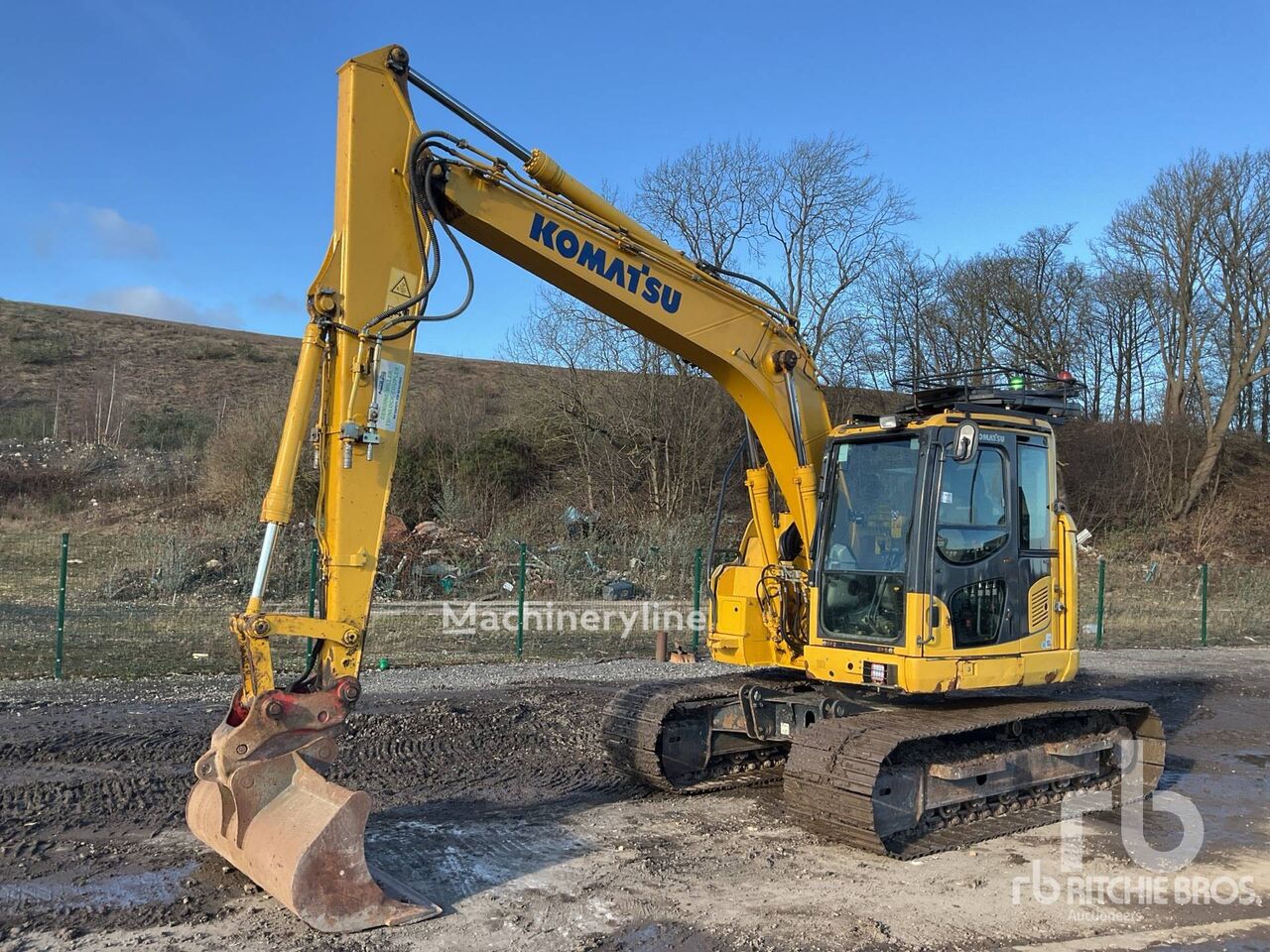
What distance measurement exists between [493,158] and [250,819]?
3.67 metres

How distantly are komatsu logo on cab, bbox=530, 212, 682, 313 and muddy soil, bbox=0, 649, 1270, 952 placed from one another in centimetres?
337

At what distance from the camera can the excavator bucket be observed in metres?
4.66

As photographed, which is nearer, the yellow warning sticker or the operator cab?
the yellow warning sticker

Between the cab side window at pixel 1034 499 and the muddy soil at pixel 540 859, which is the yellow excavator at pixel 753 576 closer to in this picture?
the cab side window at pixel 1034 499

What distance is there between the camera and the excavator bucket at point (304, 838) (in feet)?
15.3

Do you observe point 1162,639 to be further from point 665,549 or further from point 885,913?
point 885,913

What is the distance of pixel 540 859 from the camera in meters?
5.80

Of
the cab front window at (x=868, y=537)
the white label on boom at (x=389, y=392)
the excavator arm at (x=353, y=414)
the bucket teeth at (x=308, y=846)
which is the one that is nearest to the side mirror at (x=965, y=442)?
the cab front window at (x=868, y=537)

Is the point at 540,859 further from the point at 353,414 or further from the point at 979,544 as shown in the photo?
the point at 979,544

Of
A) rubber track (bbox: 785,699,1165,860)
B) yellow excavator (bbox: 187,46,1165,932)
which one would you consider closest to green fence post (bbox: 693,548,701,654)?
yellow excavator (bbox: 187,46,1165,932)

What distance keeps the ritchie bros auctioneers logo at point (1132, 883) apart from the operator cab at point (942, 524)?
4.46 ft

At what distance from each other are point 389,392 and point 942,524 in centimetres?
348

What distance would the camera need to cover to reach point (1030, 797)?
283 inches

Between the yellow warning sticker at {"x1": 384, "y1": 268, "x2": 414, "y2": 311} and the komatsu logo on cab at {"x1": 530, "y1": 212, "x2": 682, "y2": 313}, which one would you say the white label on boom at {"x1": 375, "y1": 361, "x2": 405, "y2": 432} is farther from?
the komatsu logo on cab at {"x1": 530, "y1": 212, "x2": 682, "y2": 313}
